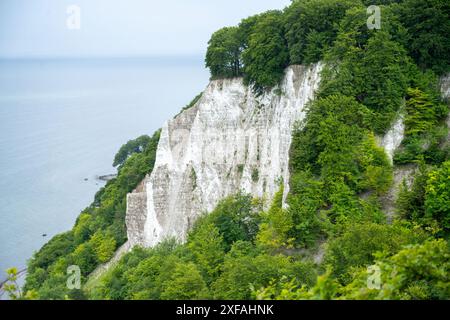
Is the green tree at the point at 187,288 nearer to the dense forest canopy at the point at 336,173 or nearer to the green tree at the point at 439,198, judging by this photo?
the dense forest canopy at the point at 336,173

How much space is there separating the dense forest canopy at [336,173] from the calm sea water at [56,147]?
42395mm

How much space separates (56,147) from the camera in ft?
357

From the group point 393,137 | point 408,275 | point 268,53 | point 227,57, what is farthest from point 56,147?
point 408,275

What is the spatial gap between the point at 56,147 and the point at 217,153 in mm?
79573

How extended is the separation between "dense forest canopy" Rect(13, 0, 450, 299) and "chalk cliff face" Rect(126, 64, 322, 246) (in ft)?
6.07

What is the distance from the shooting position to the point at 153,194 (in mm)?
41500

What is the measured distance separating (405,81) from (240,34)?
1613cm

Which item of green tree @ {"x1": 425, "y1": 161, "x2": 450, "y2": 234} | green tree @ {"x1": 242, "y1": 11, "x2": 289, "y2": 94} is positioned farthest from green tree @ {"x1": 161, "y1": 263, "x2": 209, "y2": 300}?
green tree @ {"x1": 242, "y1": 11, "x2": 289, "y2": 94}

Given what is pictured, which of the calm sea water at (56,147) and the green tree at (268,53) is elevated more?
the green tree at (268,53)

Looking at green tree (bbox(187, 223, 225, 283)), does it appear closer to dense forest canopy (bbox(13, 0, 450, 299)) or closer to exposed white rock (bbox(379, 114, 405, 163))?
dense forest canopy (bbox(13, 0, 450, 299))

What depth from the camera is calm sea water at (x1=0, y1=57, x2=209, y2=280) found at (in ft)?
240

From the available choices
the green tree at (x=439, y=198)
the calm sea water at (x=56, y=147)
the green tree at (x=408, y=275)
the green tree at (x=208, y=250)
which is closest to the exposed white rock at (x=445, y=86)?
the green tree at (x=439, y=198)

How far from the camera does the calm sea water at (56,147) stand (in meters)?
73.0
